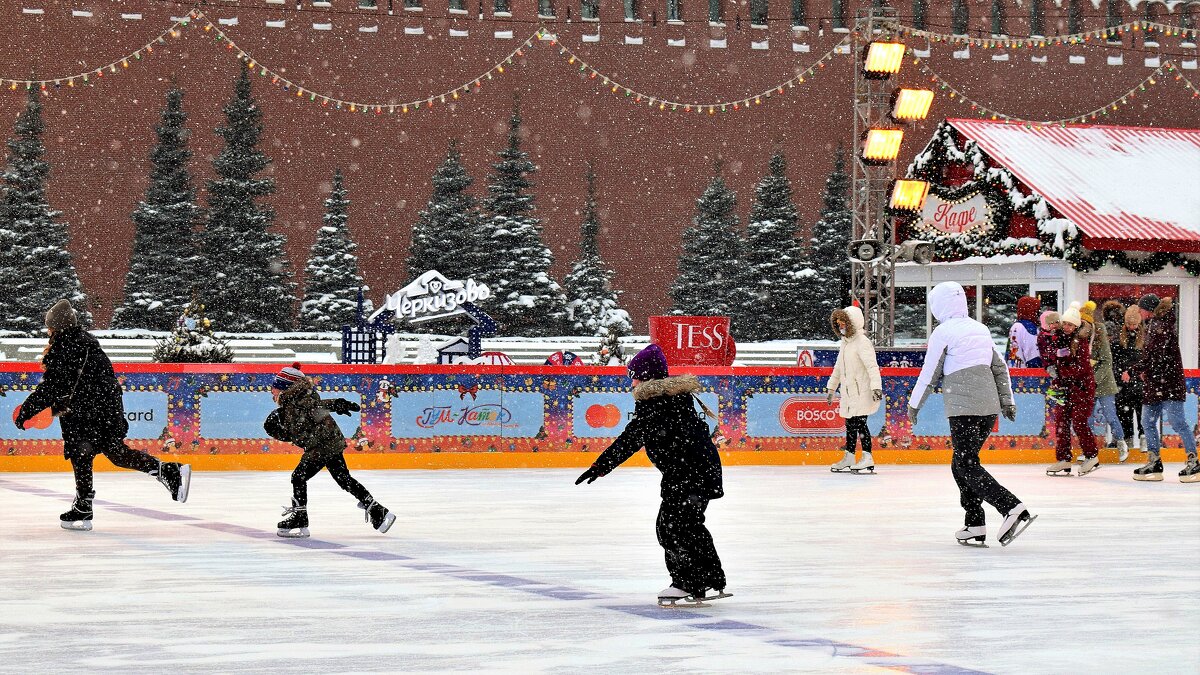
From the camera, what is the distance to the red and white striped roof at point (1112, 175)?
2373 cm

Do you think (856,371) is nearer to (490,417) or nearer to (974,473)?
(490,417)

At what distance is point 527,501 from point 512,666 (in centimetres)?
684

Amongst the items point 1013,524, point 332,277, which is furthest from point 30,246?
point 1013,524

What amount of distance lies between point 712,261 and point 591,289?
2.84 metres

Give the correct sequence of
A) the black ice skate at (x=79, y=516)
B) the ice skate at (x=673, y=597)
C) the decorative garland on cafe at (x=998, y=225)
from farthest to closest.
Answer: the decorative garland on cafe at (x=998, y=225) < the black ice skate at (x=79, y=516) < the ice skate at (x=673, y=597)

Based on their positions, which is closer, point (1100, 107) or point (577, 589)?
point (577, 589)

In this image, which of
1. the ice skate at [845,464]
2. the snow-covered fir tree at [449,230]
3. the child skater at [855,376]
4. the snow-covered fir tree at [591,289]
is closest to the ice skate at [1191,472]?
the child skater at [855,376]

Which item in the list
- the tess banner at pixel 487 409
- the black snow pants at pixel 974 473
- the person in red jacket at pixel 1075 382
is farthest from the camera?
the tess banner at pixel 487 409

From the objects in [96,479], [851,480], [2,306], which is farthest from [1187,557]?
[2,306]

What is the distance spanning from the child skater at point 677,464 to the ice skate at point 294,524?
3.06 meters

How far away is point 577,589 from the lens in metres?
7.25

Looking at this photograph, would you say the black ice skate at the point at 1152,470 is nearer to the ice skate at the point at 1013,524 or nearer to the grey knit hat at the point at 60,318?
the ice skate at the point at 1013,524

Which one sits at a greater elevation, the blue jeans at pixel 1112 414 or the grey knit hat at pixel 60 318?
the grey knit hat at pixel 60 318

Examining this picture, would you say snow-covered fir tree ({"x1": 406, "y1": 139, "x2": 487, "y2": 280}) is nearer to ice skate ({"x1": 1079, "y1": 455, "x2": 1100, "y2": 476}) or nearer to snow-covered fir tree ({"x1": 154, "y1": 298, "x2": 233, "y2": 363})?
snow-covered fir tree ({"x1": 154, "y1": 298, "x2": 233, "y2": 363})
